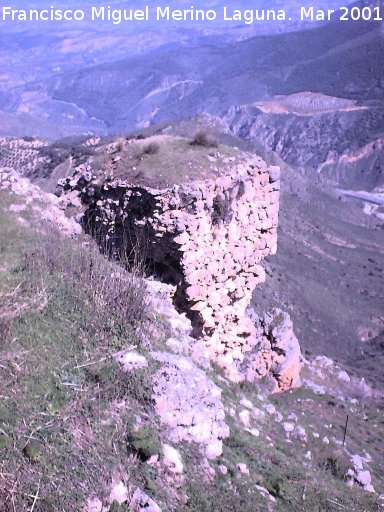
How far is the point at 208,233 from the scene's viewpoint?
40.3 ft

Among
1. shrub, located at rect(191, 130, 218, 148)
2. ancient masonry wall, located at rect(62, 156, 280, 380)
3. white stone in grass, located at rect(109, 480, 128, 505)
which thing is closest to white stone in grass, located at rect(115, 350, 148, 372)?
white stone in grass, located at rect(109, 480, 128, 505)

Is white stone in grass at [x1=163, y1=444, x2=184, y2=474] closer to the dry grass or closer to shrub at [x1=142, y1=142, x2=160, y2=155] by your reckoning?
the dry grass

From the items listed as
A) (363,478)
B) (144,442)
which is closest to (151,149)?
(363,478)

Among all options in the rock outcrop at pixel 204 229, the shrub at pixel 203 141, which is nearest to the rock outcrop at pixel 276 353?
the rock outcrop at pixel 204 229

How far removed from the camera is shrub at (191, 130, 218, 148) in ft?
48.6

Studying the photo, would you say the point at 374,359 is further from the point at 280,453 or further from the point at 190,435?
the point at 190,435

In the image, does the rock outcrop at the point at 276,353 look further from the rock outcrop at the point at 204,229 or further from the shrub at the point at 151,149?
the shrub at the point at 151,149

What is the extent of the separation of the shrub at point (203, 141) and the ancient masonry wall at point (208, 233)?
121 cm

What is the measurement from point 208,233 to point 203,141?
12.3 ft

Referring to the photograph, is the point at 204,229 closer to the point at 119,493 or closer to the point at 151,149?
the point at 151,149

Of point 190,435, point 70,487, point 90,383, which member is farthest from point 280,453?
point 70,487

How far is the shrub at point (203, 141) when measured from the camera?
14.8 metres

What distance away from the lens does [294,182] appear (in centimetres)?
5841

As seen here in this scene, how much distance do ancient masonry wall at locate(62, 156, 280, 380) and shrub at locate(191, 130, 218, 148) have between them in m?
1.21
